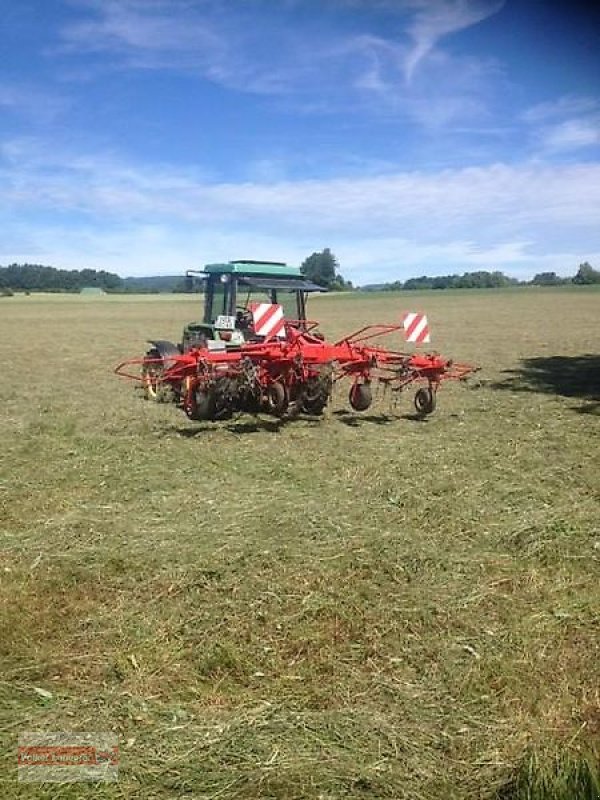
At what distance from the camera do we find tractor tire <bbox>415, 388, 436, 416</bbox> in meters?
10.1

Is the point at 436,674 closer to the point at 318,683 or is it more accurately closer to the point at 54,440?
the point at 318,683

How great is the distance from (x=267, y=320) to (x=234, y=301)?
68.2 inches

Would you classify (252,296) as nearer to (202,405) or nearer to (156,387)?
(156,387)

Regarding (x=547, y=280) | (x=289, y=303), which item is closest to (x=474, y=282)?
(x=547, y=280)

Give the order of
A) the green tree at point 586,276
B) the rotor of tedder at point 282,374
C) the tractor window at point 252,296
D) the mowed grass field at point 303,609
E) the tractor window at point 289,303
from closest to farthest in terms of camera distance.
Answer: the mowed grass field at point 303,609 → the rotor of tedder at point 282,374 → the tractor window at point 252,296 → the tractor window at point 289,303 → the green tree at point 586,276

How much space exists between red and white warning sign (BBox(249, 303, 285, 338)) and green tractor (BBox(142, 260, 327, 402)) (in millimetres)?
1117

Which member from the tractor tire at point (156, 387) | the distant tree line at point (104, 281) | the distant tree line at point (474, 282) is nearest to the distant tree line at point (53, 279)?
the distant tree line at point (104, 281)

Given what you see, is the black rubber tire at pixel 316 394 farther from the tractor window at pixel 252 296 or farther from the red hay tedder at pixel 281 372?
the tractor window at pixel 252 296

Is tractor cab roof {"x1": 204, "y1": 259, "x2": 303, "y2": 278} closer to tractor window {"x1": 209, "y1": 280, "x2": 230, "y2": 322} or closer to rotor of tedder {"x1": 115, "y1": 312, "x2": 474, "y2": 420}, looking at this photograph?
tractor window {"x1": 209, "y1": 280, "x2": 230, "y2": 322}

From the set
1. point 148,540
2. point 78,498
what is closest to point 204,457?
point 78,498

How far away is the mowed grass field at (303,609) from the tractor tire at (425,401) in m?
1.32

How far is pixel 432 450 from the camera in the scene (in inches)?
322

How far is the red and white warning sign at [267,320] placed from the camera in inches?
395

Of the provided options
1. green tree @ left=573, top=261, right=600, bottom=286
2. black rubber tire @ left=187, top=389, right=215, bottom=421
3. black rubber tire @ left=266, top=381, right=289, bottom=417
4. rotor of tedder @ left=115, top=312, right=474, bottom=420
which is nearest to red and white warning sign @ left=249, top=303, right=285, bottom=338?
rotor of tedder @ left=115, top=312, right=474, bottom=420
